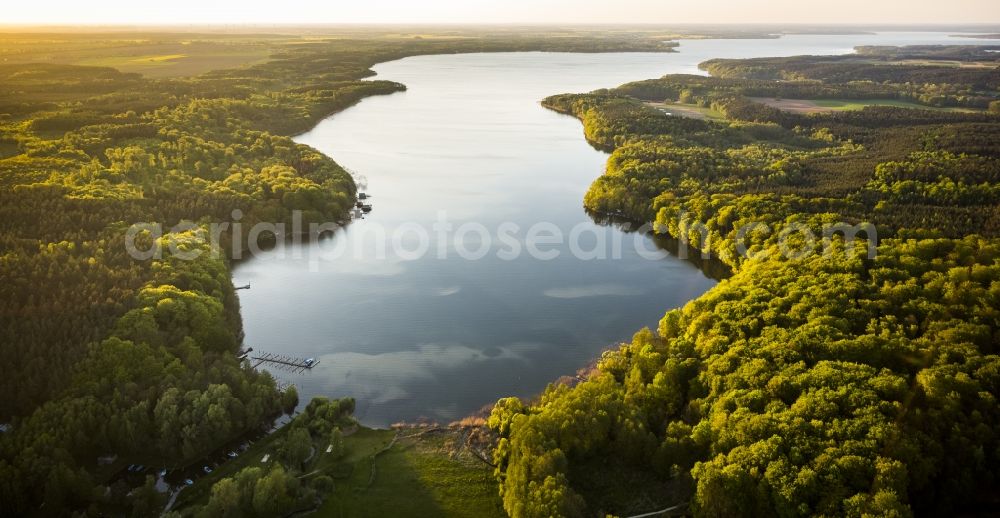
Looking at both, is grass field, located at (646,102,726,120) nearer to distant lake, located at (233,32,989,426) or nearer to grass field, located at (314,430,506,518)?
distant lake, located at (233,32,989,426)

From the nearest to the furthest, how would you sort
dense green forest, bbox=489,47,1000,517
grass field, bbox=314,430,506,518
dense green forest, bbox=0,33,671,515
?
dense green forest, bbox=489,47,1000,517
grass field, bbox=314,430,506,518
dense green forest, bbox=0,33,671,515

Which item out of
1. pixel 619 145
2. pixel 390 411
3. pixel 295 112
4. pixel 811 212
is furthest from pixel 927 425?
pixel 295 112

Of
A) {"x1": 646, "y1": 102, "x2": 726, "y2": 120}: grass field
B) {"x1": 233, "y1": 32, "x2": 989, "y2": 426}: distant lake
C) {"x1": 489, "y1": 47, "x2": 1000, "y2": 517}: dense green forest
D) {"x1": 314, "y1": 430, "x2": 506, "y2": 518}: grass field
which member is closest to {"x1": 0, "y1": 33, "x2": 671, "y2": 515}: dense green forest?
{"x1": 233, "y1": 32, "x2": 989, "y2": 426}: distant lake

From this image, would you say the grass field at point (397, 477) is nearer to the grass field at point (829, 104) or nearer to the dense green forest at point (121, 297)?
the dense green forest at point (121, 297)

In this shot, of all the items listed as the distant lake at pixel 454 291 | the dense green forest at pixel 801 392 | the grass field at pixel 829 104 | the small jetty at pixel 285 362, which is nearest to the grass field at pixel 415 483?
the dense green forest at pixel 801 392

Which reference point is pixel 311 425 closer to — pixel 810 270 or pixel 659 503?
pixel 659 503

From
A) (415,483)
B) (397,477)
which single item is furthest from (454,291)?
(415,483)

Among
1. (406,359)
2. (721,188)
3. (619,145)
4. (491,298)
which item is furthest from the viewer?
(619,145)
